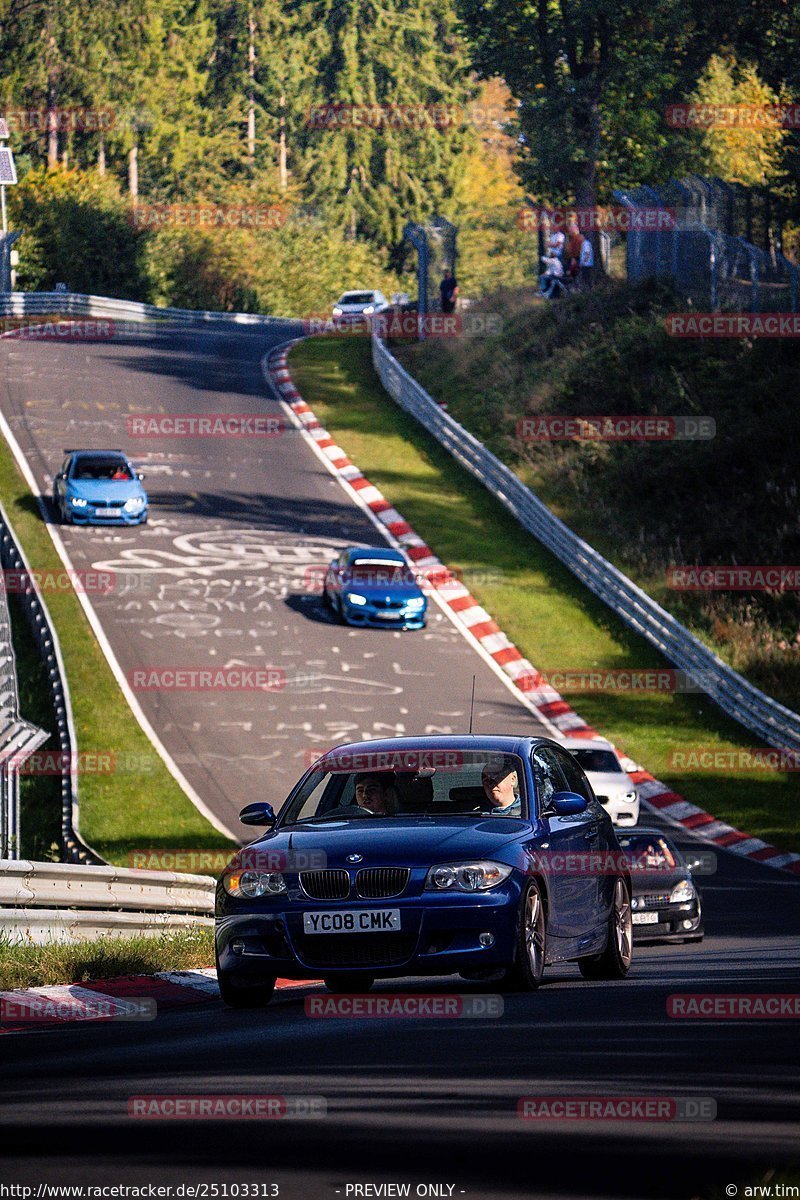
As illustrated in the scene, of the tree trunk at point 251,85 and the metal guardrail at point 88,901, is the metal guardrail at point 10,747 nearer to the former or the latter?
the metal guardrail at point 88,901

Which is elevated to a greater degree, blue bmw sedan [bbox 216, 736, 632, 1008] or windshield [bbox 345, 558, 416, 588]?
blue bmw sedan [bbox 216, 736, 632, 1008]

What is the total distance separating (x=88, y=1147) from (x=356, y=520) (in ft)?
113

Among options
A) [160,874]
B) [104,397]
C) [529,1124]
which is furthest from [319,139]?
[529,1124]

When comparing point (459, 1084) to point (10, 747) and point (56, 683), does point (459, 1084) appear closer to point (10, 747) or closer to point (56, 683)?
point (10, 747)

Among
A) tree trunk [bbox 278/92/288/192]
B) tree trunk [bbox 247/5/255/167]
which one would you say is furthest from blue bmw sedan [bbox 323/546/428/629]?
tree trunk [bbox 247/5/255/167]

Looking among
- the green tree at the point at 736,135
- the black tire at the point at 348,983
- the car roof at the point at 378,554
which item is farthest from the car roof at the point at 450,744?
the green tree at the point at 736,135

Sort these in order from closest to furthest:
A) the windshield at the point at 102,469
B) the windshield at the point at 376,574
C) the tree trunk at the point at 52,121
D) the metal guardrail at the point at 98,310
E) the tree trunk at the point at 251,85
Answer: the windshield at the point at 376,574 < the windshield at the point at 102,469 < the metal guardrail at the point at 98,310 < the tree trunk at the point at 52,121 < the tree trunk at the point at 251,85

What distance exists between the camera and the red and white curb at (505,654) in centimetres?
2517

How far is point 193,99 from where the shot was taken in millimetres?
114188

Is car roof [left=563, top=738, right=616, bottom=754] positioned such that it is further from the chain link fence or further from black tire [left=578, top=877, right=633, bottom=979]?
the chain link fence

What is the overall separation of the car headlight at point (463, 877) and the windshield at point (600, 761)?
14795mm

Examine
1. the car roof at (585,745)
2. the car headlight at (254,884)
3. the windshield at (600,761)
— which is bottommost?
the windshield at (600,761)

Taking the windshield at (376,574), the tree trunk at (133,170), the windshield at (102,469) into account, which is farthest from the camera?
the tree trunk at (133,170)

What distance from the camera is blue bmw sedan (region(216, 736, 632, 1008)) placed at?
951 centimetres
